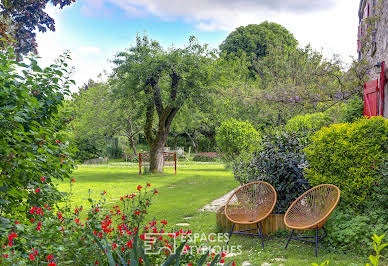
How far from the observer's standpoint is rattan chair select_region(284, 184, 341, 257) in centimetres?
436

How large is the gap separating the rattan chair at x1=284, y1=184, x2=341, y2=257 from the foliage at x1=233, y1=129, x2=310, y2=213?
55 cm

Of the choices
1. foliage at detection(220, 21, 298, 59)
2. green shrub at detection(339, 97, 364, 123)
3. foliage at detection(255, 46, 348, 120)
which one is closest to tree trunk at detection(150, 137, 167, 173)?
foliage at detection(255, 46, 348, 120)

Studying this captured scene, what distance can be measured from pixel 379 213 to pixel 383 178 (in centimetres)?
49

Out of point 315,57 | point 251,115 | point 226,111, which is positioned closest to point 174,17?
point 226,111

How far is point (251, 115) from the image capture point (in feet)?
55.0

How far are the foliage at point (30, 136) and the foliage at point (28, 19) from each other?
901cm

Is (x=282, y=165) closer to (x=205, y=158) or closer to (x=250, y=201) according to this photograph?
(x=250, y=201)

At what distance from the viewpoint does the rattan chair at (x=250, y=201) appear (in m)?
5.00

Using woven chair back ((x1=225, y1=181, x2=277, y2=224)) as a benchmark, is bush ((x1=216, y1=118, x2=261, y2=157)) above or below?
above

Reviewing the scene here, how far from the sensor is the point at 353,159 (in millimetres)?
4777

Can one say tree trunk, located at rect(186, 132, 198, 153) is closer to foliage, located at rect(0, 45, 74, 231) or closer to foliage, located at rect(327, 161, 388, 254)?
foliage, located at rect(327, 161, 388, 254)

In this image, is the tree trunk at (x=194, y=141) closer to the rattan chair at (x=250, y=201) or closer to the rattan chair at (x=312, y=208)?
the rattan chair at (x=250, y=201)

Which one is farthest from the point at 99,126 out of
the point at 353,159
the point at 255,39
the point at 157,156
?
the point at 353,159

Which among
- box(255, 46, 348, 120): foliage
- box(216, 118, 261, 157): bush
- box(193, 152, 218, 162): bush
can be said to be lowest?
box(193, 152, 218, 162): bush
